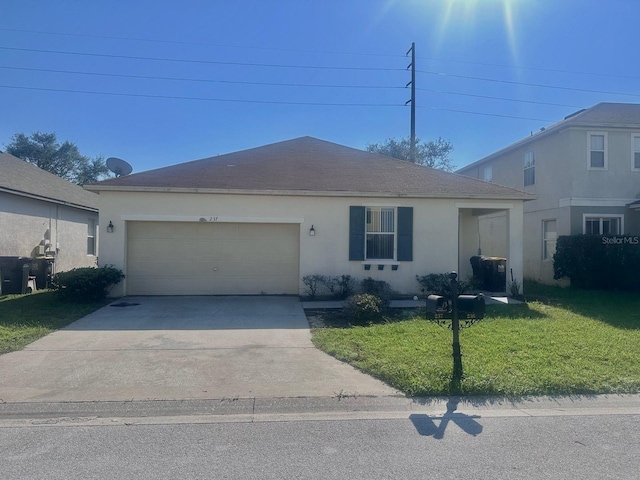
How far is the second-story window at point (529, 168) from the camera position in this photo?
679 inches

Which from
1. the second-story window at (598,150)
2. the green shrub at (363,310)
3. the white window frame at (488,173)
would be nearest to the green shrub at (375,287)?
the green shrub at (363,310)

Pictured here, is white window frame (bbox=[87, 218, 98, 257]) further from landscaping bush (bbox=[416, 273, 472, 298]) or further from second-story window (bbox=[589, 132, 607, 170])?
second-story window (bbox=[589, 132, 607, 170])

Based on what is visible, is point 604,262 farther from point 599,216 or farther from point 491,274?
point 491,274

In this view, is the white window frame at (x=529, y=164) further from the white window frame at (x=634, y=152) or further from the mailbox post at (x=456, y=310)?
the mailbox post at (x=456, y=310)

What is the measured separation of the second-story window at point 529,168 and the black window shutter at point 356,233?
8707mm

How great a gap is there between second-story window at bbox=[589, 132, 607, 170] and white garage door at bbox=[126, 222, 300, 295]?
34.7 ft

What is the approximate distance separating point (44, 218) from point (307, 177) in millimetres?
9549

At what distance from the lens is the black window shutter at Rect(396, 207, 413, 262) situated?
12.7 metres

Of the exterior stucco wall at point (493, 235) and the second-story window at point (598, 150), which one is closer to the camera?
the second-story window at point (598, 150)

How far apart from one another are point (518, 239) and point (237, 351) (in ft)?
30.9

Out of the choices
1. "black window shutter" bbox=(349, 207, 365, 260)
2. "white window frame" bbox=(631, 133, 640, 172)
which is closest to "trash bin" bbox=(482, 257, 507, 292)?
"black window shutter" bbox=(349, 207, 365, 260)

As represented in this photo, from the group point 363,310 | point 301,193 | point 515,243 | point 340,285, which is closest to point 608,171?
point 515,243

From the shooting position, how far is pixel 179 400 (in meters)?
5.10

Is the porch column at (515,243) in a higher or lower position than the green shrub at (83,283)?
higher
